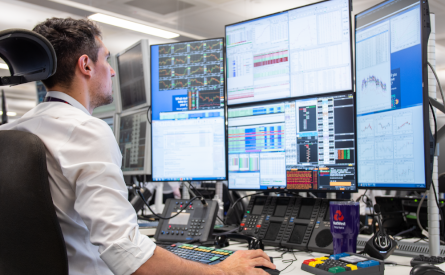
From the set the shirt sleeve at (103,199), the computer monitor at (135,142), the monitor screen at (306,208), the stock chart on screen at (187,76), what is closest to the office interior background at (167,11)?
the computer monitor at (135,142)

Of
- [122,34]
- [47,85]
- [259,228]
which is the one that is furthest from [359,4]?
[47,85]

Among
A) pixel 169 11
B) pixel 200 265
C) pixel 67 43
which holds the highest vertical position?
pixel 169 11

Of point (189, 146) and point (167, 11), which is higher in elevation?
point (167, 11)

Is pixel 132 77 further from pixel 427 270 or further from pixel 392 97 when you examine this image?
pixel 427 270

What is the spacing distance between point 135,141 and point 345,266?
165cm

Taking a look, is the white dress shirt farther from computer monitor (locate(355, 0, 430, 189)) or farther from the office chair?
computer monitor (locate(355, 0, 430, 189))

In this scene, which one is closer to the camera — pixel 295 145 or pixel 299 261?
pixel 299 261

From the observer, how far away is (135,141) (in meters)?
2.38

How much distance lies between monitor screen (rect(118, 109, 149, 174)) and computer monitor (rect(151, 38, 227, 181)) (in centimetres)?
40

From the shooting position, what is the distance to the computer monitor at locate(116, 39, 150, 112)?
225 centimetres

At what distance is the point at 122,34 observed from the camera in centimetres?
611

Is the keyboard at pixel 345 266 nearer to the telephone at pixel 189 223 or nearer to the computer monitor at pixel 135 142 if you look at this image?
the telephone at pixel 189 223

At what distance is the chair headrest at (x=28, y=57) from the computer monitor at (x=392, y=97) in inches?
45.0

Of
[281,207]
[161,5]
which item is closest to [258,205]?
[281,207]
